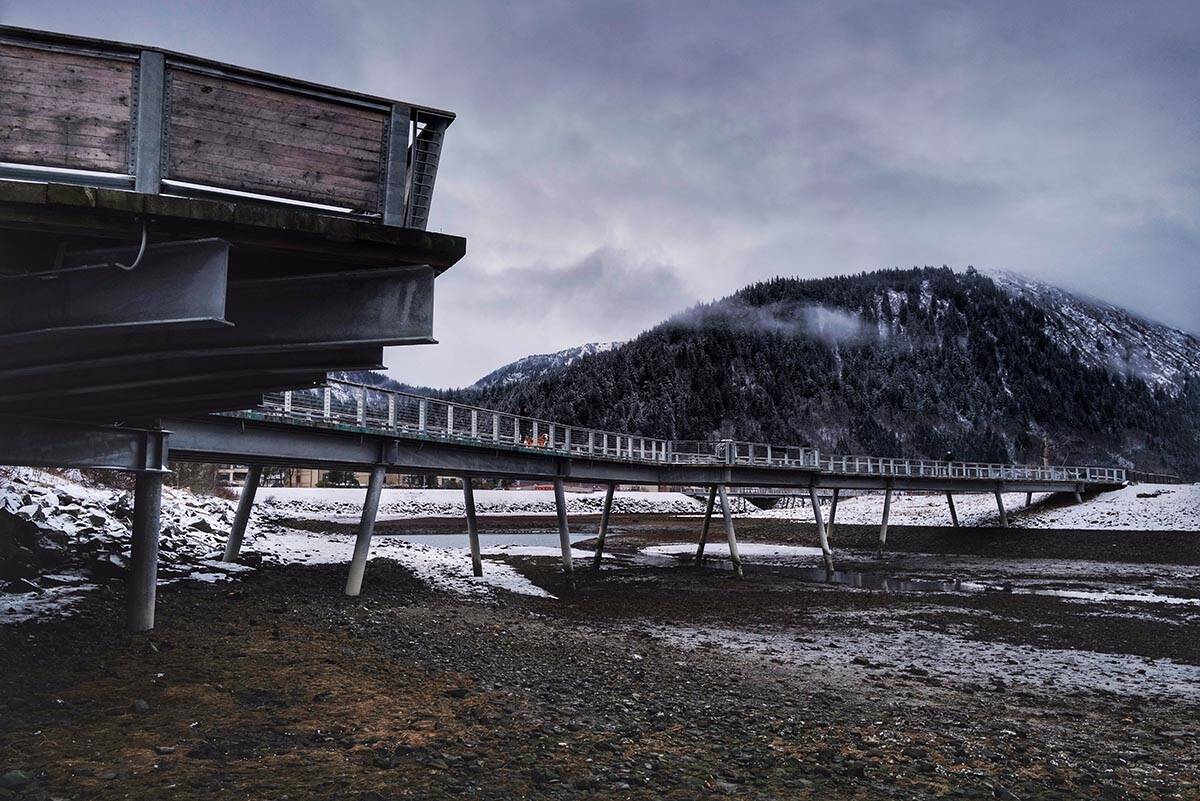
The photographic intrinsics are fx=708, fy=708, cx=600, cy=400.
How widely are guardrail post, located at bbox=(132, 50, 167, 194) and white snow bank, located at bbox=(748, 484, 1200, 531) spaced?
66.2 meters

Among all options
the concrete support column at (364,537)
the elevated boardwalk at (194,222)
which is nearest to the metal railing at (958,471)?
the concrete support column at (364,537)

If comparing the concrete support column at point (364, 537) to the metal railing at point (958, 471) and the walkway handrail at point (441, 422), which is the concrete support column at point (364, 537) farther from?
the metal railing at point (958, 471)

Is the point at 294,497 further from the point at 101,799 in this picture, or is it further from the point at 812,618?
the point at 101,799

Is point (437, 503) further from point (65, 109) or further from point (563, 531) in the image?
point (65, 109)

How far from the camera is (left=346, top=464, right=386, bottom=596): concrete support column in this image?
816 inches

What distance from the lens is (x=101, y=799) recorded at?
589 cm

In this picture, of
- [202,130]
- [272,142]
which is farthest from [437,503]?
[202,130]

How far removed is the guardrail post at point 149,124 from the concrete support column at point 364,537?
1523cm

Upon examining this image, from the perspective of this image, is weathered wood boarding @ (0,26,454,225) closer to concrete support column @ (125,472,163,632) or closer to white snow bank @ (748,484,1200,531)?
concrete support column @ (125,472,163,632)

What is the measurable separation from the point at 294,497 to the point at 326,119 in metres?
73.1

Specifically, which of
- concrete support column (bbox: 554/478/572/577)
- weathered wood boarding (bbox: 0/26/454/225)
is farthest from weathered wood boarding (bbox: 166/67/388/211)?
concrete support column (bbox: 554/478/572/577)

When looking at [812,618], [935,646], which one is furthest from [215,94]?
[812,618]

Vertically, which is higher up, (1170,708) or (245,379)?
(245,379)

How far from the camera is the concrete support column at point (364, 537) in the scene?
20719mm
